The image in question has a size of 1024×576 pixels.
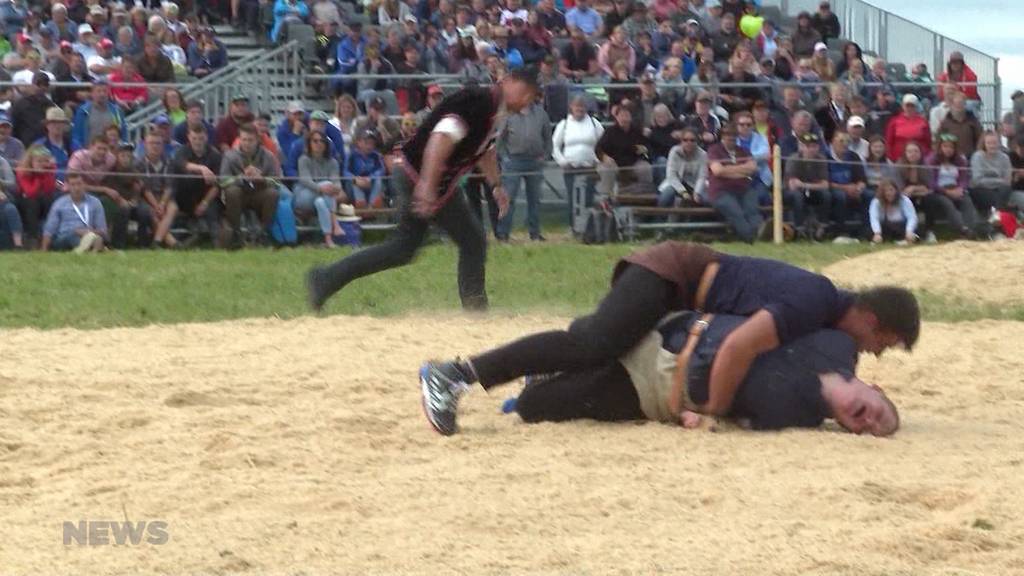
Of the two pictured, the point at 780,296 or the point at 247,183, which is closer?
the point at 780,296

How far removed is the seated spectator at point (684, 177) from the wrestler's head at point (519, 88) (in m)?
9.50

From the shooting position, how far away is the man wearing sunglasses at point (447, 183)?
36.0 ft

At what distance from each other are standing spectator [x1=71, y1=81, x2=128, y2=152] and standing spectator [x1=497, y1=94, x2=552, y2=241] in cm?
463

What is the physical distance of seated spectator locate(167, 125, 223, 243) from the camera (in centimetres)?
1859

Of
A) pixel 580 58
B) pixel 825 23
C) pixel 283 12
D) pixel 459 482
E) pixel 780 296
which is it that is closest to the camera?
pixel 459 482

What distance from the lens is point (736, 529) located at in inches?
240

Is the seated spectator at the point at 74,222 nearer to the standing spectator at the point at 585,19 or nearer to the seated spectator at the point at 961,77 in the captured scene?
the standing spectator at the point at 585,19

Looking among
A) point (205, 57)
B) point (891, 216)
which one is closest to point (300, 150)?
point (205, 57)

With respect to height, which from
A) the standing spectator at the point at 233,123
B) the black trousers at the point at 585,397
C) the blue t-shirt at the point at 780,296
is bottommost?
the black trousers at the point at 585,397

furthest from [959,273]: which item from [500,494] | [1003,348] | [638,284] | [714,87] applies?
[500,494]

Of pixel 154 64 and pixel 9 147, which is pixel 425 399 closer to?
pixel 9 147

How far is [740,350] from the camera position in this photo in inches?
291

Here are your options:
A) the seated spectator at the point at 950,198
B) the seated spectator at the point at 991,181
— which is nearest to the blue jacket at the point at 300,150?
the seated spectator at the point at 950,198

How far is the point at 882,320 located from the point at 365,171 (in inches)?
507
